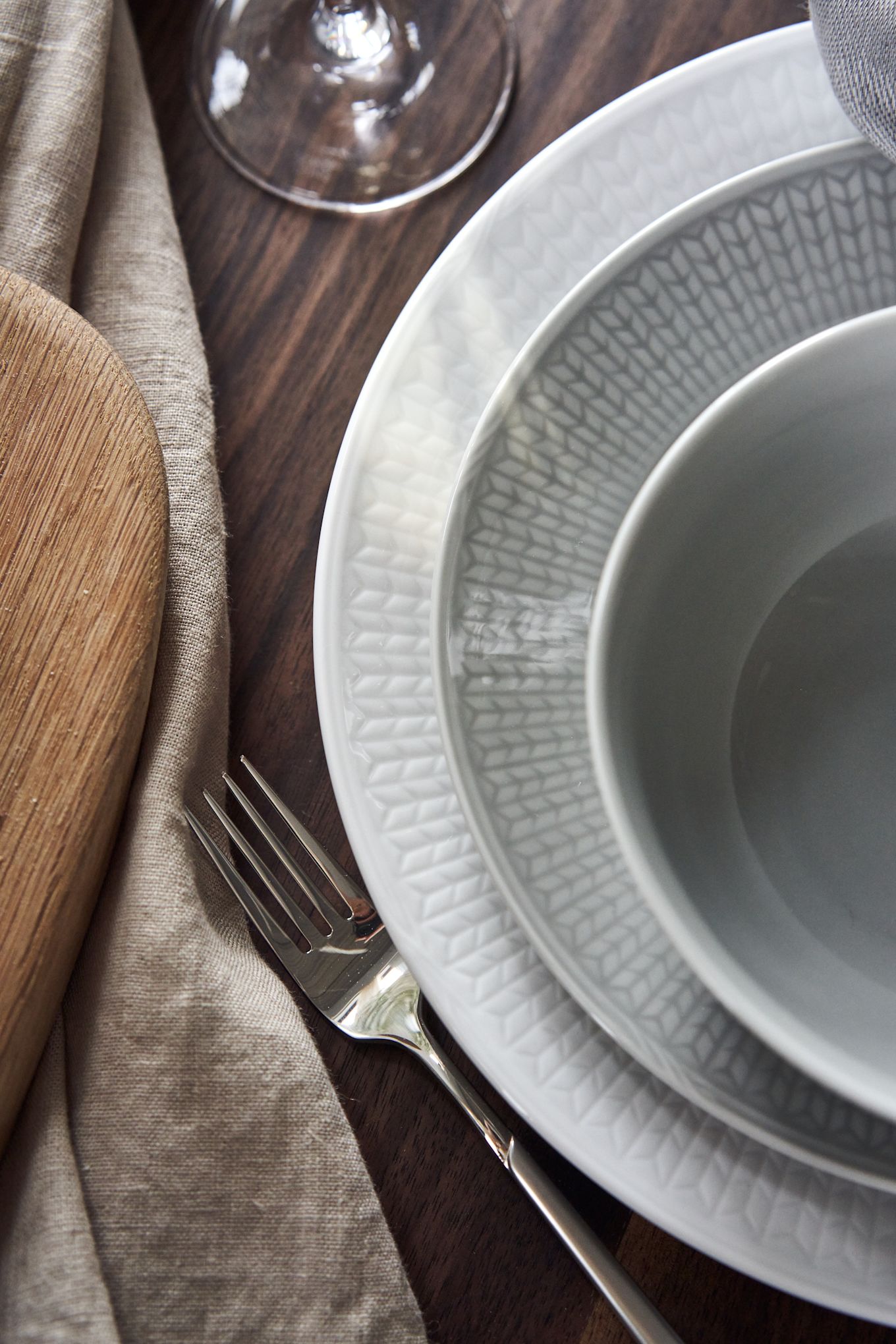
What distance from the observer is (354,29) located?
0.61 meters

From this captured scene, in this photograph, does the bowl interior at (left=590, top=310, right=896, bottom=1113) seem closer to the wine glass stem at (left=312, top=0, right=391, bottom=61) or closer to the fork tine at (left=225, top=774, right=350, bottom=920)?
the fork tine at (left=225, top=774, right=350, bottom=920)

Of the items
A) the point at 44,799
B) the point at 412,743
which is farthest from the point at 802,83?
the point at 44,799

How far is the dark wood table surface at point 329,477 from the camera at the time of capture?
0.46m

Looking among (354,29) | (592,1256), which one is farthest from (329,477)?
(592,1256)

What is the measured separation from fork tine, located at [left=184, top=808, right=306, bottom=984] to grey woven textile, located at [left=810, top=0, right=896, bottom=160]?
389 mm

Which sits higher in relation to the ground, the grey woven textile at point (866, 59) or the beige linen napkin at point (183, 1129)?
the grey woven textile at point (866, 59)

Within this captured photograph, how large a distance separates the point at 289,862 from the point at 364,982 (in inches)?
2.5

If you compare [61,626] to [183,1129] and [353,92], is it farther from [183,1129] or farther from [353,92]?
[353,92]

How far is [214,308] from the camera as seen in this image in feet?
1.90

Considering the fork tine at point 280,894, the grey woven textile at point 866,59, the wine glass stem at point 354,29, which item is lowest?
the fork tine at point 280,894

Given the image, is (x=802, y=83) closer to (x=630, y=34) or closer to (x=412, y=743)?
(x=630, y=34)

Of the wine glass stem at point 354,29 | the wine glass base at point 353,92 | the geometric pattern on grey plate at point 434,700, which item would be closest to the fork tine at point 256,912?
the geometric pattern on grey plate at point 434,700

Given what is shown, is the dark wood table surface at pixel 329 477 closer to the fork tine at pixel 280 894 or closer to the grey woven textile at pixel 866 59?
the fork tine at pixel 280 894

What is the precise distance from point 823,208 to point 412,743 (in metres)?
0.25
